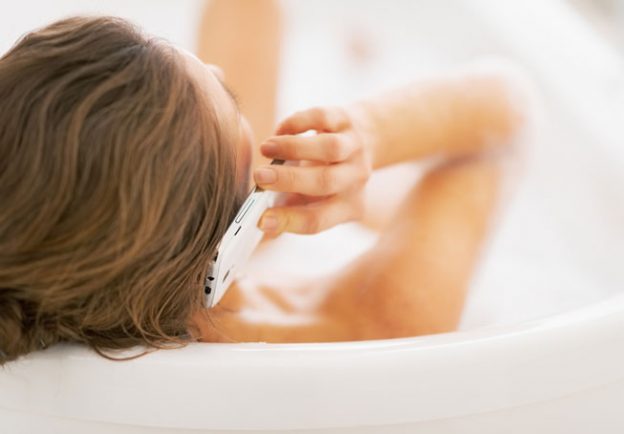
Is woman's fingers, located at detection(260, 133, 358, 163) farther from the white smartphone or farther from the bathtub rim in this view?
the bathtub rim

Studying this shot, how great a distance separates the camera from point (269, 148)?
0.77m

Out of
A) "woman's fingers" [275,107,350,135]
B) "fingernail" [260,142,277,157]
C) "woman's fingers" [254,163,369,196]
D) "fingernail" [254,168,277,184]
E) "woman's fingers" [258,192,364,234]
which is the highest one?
"woman's fingers" [275,107,350,135]

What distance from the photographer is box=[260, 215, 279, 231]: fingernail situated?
2.49 ft

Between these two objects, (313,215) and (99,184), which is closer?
(99,184)

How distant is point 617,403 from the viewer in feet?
2.43

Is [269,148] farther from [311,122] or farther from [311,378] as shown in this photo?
[311,378]

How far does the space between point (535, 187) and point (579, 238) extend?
12 cm

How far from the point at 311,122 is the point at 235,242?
6.7 inches

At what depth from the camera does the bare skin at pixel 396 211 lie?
809mm

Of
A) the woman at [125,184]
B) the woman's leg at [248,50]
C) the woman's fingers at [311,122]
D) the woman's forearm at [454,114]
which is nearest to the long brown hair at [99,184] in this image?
the woman at [125,184]

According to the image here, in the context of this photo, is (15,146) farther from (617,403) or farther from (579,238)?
(579,238)

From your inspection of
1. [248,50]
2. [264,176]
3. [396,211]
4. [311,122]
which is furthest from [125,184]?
[248,50]

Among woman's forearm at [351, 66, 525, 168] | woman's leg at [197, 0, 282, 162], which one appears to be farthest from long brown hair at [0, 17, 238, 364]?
woman's leg at [197, 0, 282, 162]

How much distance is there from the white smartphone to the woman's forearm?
0.31m
